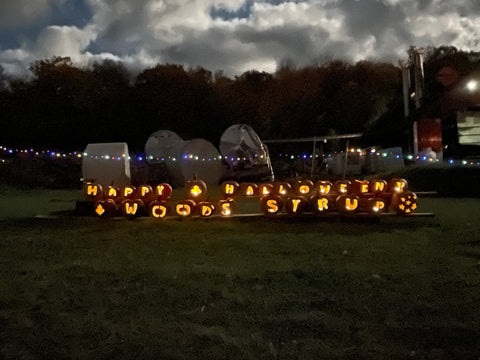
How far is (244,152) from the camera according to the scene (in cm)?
2289

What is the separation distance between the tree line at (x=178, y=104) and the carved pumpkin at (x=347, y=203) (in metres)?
→ 19.4

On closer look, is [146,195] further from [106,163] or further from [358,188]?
[106,163]

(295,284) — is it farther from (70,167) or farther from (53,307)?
(70,167)

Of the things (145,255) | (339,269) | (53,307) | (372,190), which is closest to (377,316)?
(339,269)

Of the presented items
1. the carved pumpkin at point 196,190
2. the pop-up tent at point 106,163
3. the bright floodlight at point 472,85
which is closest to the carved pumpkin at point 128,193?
the carved pumpkin at point 196,190

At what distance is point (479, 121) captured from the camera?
70.6ft

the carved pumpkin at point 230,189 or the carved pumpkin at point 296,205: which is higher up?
the carved pumpkin at point 230,189

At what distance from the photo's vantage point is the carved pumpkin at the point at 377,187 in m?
9.79

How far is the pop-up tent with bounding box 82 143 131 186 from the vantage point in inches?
758

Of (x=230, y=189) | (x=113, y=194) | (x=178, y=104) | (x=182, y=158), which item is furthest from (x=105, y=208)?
(x=178, y=104)

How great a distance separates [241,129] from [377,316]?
19.2 meters

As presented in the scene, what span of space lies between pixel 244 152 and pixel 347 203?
13.8 meters

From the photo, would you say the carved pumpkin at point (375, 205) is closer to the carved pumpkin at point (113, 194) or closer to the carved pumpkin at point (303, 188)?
the carved pumpkin at point (303, 188)

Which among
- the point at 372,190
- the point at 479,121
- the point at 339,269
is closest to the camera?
the point at 339,269
